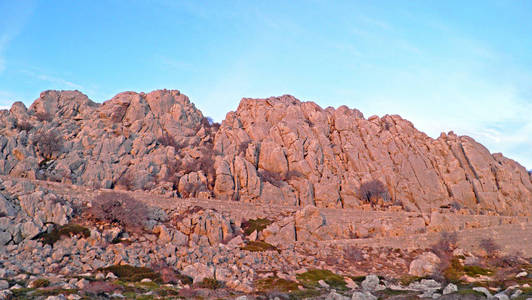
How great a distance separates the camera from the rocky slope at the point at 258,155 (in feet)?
205

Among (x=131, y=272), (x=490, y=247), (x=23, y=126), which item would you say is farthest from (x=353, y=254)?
(x=23, y=126)

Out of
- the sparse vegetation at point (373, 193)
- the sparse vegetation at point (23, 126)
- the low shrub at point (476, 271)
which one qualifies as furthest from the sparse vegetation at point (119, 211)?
the sparse vegetation at point (373, 193)

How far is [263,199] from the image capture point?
64062 mm

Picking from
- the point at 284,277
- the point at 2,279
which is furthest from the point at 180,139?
the point at 2,279

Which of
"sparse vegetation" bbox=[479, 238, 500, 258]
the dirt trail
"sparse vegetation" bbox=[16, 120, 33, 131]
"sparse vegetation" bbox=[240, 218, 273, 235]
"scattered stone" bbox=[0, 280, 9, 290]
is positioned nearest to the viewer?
"scattered stone" bbox=[0, 280, 9, 290]

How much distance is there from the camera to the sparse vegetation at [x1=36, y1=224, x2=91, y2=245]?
3775 cm

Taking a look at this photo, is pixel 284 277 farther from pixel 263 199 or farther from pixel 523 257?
pixel 523 257

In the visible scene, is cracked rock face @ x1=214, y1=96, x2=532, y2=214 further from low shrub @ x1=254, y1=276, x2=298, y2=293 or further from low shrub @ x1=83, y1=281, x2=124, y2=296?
low shrub @ x1=83, y1=281, x2=124, y2=296

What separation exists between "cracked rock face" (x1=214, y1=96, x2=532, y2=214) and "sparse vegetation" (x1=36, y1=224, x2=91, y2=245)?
25119 millimetres

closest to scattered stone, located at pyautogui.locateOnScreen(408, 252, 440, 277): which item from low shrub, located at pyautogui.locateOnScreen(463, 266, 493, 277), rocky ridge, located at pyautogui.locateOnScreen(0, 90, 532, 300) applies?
rocky ridge, located at pyautogui.locateOnScreen(0, 90, 532, 300)

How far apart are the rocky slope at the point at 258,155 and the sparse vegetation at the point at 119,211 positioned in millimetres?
12680

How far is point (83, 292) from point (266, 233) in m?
27.3

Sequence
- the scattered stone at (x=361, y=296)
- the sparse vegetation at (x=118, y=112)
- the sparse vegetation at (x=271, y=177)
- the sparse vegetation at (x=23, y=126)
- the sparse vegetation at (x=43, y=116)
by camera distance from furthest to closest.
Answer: the sparse vegetation at (x=118, y=112) → the sparse vegetation at (x=43, y=116) → the sparse vegetation at (x=271, y=177) → the sparse vegetation at (x=23, y=126) → the scattered stone at (x=361, y=296)

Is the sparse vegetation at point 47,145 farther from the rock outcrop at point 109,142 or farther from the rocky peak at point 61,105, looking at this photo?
the rocky peak at point 61,105
